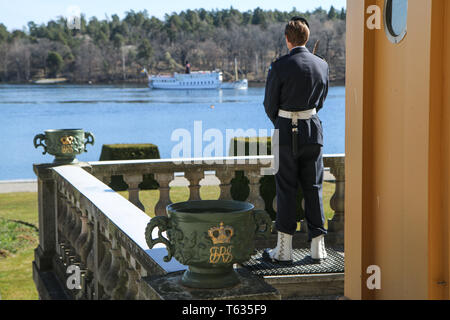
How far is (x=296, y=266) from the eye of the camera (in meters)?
5.47

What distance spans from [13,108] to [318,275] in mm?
94777

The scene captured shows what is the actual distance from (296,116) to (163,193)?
8.95ft

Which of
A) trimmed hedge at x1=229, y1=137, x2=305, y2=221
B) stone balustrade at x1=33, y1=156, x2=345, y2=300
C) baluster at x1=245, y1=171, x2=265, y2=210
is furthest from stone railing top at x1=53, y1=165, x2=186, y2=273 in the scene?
trimmed hedge at x1=229, y1=137, x2=305, y2=221

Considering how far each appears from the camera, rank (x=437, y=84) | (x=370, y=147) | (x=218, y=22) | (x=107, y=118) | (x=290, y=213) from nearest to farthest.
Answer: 1. (x=437, y=84)
2. (x=370, y=147)
3. (x=290, y=213)
4. (x=107, y=118)
5. (x=218, y=22)

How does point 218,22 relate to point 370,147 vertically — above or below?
above

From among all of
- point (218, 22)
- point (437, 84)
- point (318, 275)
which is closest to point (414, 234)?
point (437, 84)

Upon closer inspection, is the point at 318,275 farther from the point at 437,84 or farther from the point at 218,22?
the point at 218,22

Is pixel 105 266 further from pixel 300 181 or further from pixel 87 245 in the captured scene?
pixel 300 181

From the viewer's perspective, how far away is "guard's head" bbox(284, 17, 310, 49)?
15.7 feet

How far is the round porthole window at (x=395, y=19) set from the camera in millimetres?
3016

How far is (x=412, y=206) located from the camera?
9.65ft

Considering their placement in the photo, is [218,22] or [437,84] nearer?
[437,84]

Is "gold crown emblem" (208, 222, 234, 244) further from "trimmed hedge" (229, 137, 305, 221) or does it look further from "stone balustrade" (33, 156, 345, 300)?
"trimmed hedge" (229, 137, 305, 221)

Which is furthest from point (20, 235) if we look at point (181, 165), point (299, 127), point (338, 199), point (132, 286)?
point (132, 286)
